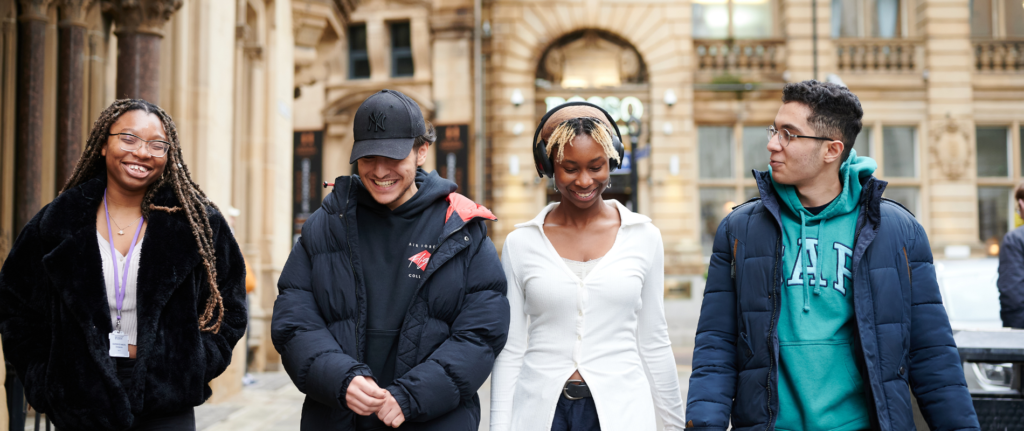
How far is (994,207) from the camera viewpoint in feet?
77.2

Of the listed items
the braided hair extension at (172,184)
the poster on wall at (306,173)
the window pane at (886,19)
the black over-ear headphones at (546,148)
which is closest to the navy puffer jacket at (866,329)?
the black over-ear headphones at (546,148)

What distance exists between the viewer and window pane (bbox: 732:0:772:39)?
81.1ft

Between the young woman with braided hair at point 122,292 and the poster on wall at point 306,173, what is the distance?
19.3 meters

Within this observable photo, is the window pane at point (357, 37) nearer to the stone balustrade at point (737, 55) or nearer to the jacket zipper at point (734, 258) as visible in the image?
the stone balustrade at point (737, 55)

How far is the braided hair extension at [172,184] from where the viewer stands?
3389 mm

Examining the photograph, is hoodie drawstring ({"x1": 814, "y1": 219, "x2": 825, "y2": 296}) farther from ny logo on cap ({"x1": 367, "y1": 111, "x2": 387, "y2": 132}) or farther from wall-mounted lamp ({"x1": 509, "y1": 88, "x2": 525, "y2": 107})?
wall-mounted lamp ({"x1": 509, "y1": 88, "x2": 525, "y2": 107})

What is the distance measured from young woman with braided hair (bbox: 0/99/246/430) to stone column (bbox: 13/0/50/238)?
14.0 feet

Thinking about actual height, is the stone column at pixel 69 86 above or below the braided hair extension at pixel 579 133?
above

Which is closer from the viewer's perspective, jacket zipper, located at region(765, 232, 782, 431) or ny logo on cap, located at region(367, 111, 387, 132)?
jacket zipper, located at region(765, 232, 782, 431)

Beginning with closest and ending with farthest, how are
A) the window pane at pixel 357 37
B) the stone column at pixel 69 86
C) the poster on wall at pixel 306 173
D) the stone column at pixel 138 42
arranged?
the stone column at pixel 69 86, the stone column at pixel 138 42, the poster on wall at pixel 306 173, the window pane at pixel 357 37

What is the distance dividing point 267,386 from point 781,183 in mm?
8596

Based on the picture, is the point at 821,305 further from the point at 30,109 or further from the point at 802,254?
the point at 30,109

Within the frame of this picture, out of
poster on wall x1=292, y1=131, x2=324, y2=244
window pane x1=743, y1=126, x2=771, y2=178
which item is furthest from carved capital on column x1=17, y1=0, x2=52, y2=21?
window pane x1=743, y1=126, x2=771, y2=178

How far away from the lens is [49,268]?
124 inches
